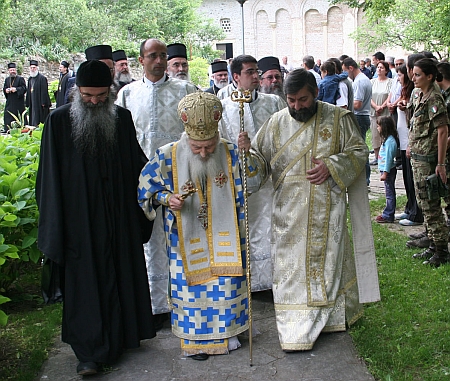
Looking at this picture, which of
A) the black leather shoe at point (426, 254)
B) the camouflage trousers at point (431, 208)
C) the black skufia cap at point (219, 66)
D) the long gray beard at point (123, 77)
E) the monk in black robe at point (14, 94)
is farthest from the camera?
the monk in black robe at point (14, 94)

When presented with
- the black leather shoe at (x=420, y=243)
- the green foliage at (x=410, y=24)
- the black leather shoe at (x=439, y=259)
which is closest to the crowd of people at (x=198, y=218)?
the black leather shoe at (x=439, y=259)

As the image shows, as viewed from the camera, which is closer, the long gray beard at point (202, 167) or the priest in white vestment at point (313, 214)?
the long gray beard at point (202, 167)

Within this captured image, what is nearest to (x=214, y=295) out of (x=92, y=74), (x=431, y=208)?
(x=92, y=74)

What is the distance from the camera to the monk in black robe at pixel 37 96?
57.3 ft

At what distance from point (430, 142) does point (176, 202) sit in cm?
299

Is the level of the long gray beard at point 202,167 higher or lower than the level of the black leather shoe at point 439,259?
higher

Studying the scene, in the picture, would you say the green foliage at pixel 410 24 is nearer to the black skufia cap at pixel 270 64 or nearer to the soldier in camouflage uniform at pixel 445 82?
the soldier in camouflage uniform at pixel 445 82

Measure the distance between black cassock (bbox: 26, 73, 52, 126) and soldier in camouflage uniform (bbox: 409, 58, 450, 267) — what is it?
12977 mm

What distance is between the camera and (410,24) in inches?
806

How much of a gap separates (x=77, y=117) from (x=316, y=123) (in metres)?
1.70

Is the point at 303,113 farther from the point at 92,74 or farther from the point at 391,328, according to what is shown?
the point at 391,328

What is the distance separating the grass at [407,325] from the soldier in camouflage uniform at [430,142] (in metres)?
0.33

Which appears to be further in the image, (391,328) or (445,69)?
(445,69)

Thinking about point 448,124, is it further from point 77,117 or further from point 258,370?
point 77,117
